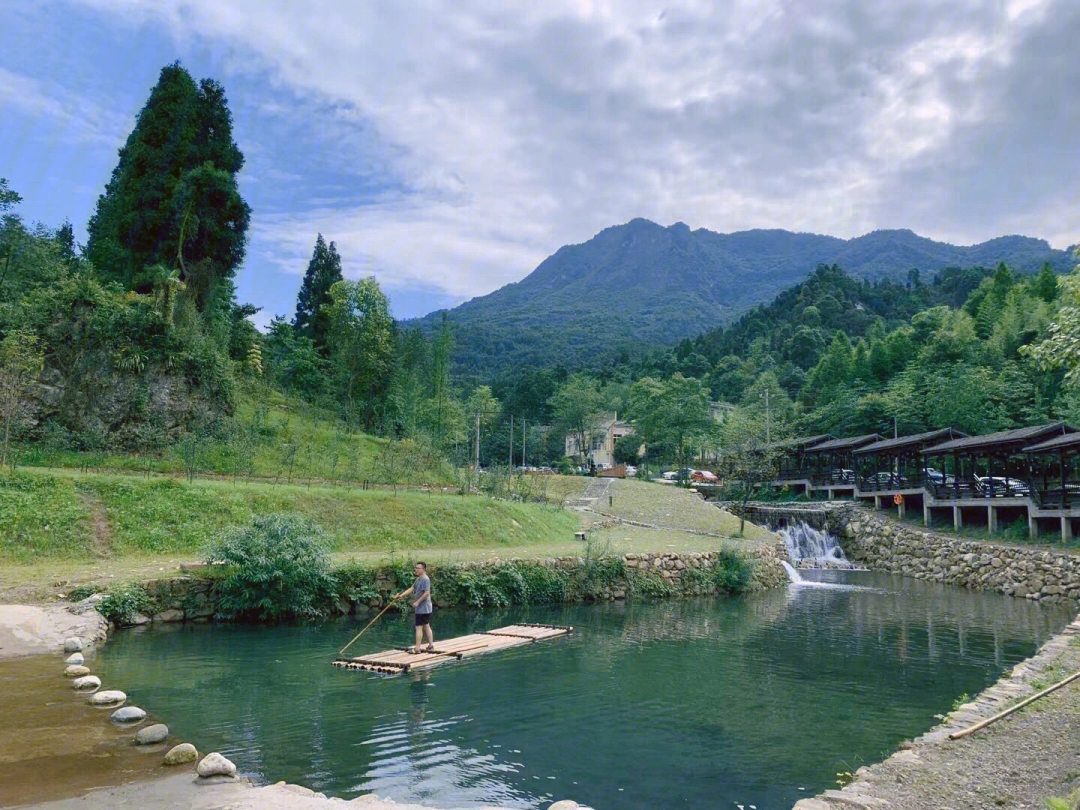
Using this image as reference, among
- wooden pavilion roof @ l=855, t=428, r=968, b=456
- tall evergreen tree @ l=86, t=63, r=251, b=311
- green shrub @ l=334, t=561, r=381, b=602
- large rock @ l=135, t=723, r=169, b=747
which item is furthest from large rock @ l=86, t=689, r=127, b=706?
wooden pavilion roof @ l=855, t=428, r=968, b=456

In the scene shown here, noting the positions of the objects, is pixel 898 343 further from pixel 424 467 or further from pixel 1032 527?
pixel 424 467

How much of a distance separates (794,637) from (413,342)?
133 ft

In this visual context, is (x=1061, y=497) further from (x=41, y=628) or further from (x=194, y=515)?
(x=41, y=628)

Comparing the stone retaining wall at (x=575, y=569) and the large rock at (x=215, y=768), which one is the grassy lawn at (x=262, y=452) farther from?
the large rock at (x=215, y=768)

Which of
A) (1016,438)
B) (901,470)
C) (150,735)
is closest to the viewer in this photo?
(150,735)

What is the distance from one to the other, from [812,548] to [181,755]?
3552 centimetres

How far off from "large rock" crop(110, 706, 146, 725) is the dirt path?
7458 millimetres

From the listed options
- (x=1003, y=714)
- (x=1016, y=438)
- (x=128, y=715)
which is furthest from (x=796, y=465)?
(x=128, y=715)

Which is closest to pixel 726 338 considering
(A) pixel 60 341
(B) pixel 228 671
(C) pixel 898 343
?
(C) pixel 898 343

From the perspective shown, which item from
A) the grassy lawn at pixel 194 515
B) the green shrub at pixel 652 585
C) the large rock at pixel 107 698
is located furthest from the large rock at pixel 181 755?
the green shrub at pixel 652 585

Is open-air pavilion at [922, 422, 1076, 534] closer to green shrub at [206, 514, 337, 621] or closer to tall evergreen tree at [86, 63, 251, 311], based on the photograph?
green shrub at [206, 514, 337, 621]

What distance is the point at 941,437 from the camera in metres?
39.8

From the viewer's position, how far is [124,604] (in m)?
15.0

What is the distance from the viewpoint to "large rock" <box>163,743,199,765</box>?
7605 mm
